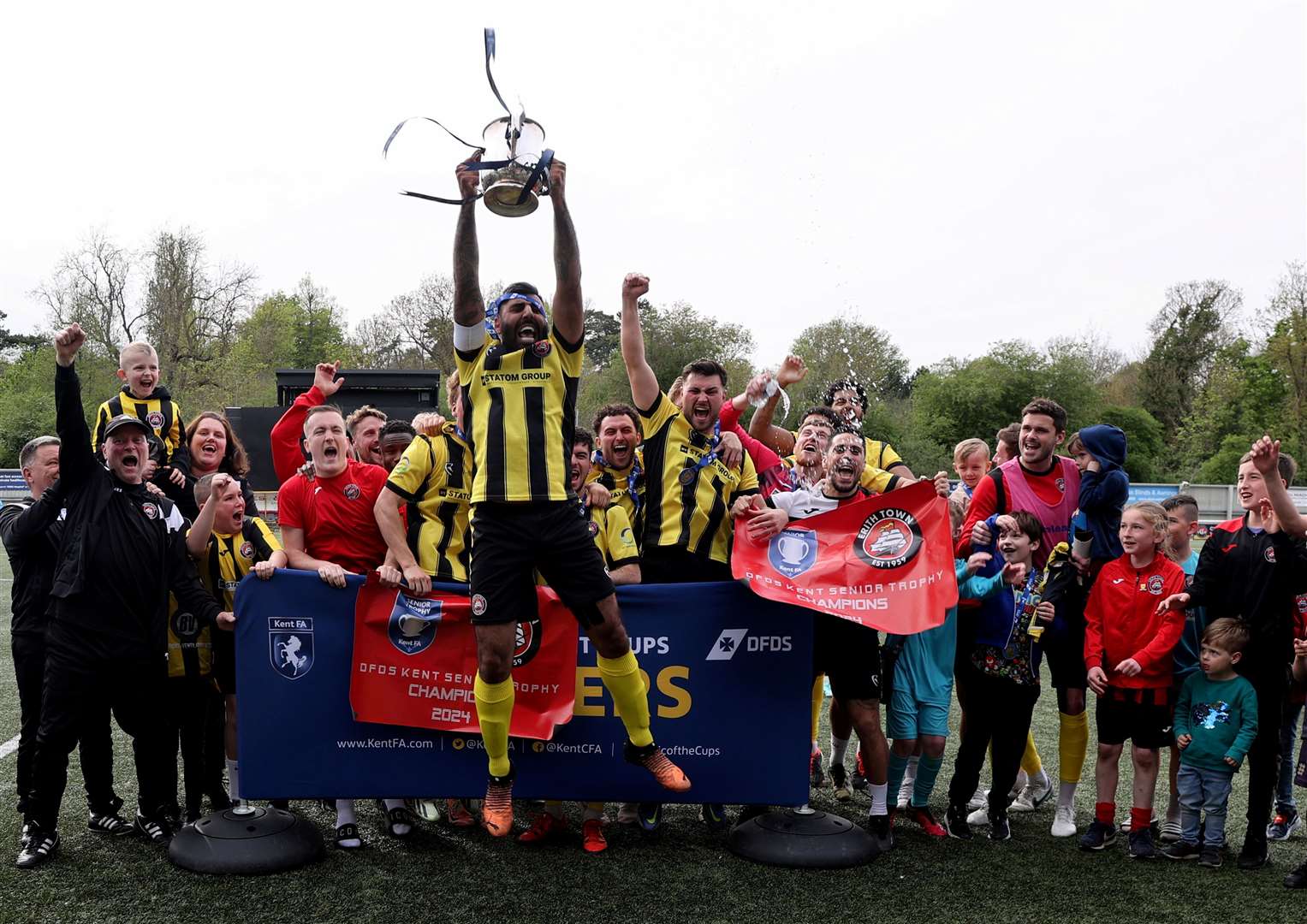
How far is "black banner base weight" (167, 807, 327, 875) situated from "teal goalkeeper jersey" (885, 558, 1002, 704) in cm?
291

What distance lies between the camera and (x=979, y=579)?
513cm

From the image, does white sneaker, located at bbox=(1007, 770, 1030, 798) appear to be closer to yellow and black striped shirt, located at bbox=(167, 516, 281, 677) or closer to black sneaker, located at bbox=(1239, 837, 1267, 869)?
black sneaker, located at bbox=(1239, 837, 1267, 869)

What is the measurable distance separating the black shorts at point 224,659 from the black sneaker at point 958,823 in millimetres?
3575

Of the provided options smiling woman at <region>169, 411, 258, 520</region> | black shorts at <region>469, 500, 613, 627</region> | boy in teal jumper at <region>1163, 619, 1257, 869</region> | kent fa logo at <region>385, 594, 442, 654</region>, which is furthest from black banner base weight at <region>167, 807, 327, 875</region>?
boy in teal jumper at <region>1163, 619, 1257, 869</region>

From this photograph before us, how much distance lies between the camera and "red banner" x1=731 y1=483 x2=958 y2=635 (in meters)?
4.66

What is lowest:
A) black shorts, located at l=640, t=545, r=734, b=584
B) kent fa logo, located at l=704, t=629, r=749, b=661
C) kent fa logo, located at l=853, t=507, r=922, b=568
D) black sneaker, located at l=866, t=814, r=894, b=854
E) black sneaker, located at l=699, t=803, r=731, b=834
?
black sneaker, located at l=699, t=803, r=731, b=834

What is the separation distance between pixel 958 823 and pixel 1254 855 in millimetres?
1293

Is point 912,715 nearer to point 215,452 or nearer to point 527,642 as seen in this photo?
point 527,642

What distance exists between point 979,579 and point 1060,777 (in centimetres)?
113

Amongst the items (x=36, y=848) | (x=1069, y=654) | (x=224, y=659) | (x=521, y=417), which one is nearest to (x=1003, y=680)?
(x=1069, y=654)

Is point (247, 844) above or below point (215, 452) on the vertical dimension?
below

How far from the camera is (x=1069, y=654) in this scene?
17.2 ft

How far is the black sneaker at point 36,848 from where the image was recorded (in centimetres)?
439

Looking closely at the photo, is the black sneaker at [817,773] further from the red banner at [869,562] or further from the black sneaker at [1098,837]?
the red banner at [869,562]
